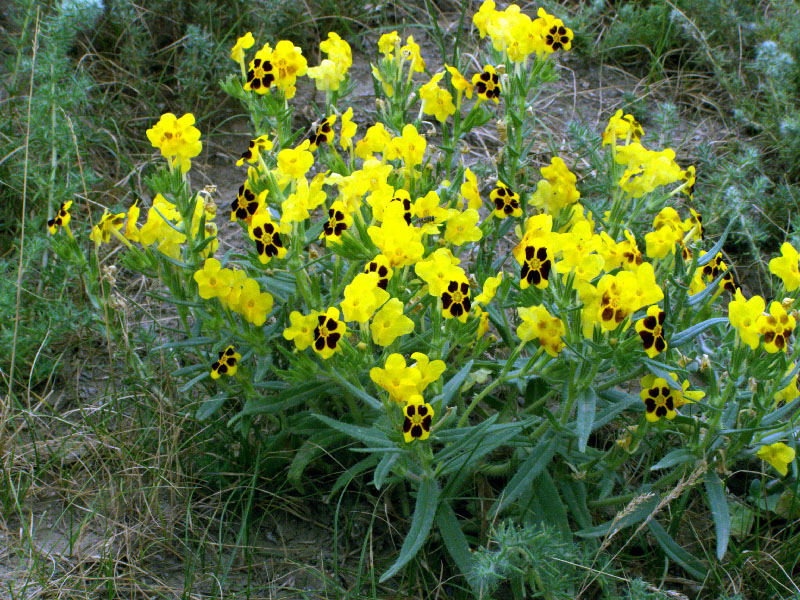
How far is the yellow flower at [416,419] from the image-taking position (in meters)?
2.29

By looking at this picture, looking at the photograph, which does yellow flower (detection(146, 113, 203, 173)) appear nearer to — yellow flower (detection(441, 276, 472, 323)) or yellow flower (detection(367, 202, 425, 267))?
yellow flower (detection(367, 202, 425, 267))

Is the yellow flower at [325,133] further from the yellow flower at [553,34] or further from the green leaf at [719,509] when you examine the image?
Answer: the green leaf at [719,509]

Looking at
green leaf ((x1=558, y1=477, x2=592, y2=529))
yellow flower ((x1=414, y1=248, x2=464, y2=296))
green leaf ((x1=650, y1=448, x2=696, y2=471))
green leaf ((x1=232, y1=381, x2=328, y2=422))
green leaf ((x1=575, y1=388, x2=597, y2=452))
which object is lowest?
green leaf ((x1=558, y1=477, x2=592, y2=529))

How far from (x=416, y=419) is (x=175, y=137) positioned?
1.39 m

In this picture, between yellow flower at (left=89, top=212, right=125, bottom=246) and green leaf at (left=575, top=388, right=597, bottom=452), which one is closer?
green leaf at (left=575, top=388, right=597, bottom=452)

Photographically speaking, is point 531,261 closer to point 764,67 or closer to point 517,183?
point 517,183

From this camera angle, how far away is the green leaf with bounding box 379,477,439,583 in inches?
99.4

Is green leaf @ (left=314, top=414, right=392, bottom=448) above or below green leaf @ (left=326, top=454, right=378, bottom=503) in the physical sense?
above

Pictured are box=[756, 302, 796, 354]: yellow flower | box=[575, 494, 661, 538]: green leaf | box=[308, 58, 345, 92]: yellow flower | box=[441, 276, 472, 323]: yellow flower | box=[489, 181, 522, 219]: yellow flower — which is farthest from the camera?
box=[308, 58, 345, 92]: yellow flower

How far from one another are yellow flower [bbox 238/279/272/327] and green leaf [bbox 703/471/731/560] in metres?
1.64

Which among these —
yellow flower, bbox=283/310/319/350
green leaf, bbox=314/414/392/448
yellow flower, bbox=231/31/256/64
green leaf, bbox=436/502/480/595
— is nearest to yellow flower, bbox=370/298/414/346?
yellow flower, bbox=283/310/319/350

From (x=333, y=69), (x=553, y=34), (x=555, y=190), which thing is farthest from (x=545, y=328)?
(x=333, y=69)

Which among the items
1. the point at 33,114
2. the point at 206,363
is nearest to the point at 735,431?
the point at 206,363

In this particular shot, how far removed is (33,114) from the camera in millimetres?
4309
